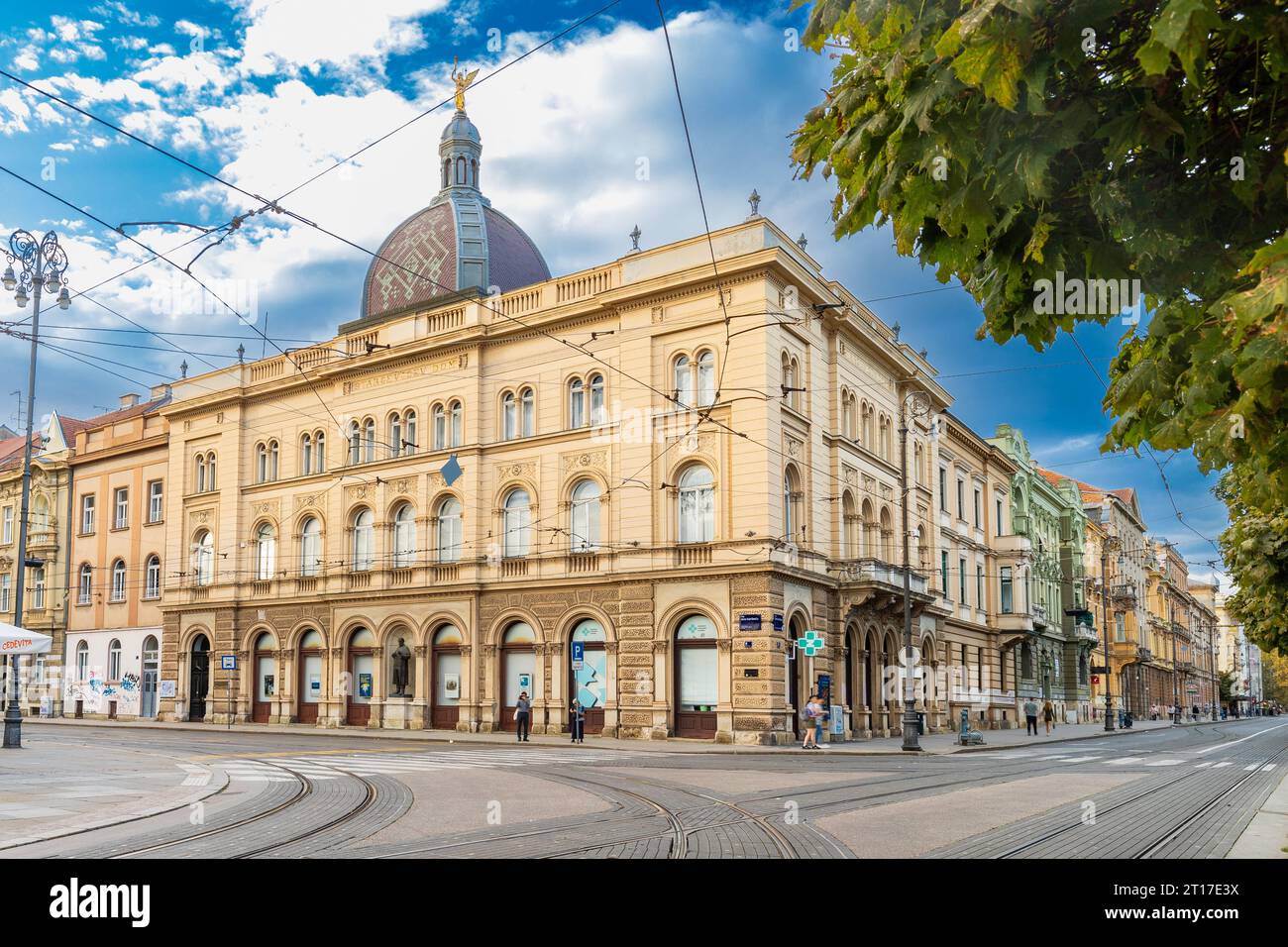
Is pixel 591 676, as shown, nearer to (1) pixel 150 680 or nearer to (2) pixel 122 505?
(1) pixel 150 680

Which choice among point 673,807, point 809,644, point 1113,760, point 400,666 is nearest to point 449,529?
point 400,666

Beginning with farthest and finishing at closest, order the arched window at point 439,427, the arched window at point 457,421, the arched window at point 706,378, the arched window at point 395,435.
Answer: the arched window at point 395,435
the arched window at point 439,427
the arched window at point 457,421
the arched window at point 706,378

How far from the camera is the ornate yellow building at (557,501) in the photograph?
110 feet

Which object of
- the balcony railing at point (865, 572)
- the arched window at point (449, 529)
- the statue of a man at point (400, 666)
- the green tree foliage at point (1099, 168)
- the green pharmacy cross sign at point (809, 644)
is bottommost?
the statue of a man at point (400, 666)

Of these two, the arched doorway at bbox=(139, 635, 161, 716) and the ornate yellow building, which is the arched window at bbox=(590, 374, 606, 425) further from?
the arched doorway at bbox=(139, 635, 161, 716)

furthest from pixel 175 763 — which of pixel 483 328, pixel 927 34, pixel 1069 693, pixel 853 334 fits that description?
pixel 1069 693

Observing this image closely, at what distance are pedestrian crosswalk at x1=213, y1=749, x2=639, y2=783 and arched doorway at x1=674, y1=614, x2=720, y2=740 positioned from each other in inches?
203

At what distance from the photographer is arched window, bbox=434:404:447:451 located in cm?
4062

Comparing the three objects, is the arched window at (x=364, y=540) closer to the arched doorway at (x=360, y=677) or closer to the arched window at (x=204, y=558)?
the arched doorway at (x=360, y=677)

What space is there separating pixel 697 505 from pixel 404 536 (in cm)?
1277

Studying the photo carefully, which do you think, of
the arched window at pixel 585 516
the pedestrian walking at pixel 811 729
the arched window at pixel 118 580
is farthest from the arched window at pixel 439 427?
the arched window at pixel 118 580

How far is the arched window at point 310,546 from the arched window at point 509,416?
32.3 feet

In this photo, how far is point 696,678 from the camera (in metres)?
33.5
